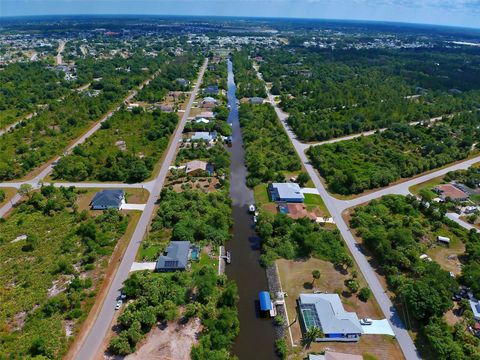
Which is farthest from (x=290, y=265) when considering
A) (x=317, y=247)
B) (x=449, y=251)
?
(x=449, y=251)

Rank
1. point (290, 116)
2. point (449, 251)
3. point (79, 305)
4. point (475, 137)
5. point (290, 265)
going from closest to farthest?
point (79, 305)
point (290, 265)
point (449, 251)
point (475, 137)
point (290, 116)

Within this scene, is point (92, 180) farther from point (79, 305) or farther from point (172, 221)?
point (79, 305)

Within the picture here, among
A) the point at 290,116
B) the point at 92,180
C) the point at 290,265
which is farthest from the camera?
the point at 290,116

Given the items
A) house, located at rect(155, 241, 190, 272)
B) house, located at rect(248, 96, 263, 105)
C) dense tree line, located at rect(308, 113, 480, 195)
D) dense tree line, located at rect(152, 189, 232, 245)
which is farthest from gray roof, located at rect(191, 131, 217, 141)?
house, located at rect(155, 241, 190, 272)

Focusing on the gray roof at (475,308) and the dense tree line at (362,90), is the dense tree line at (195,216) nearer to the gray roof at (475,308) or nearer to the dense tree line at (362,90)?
the gray roof at (475,308)

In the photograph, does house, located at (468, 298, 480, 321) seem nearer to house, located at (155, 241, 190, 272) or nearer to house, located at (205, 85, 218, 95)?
house, located at (155, 241, 190, 272)

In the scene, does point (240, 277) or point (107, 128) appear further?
point (107, 128)
